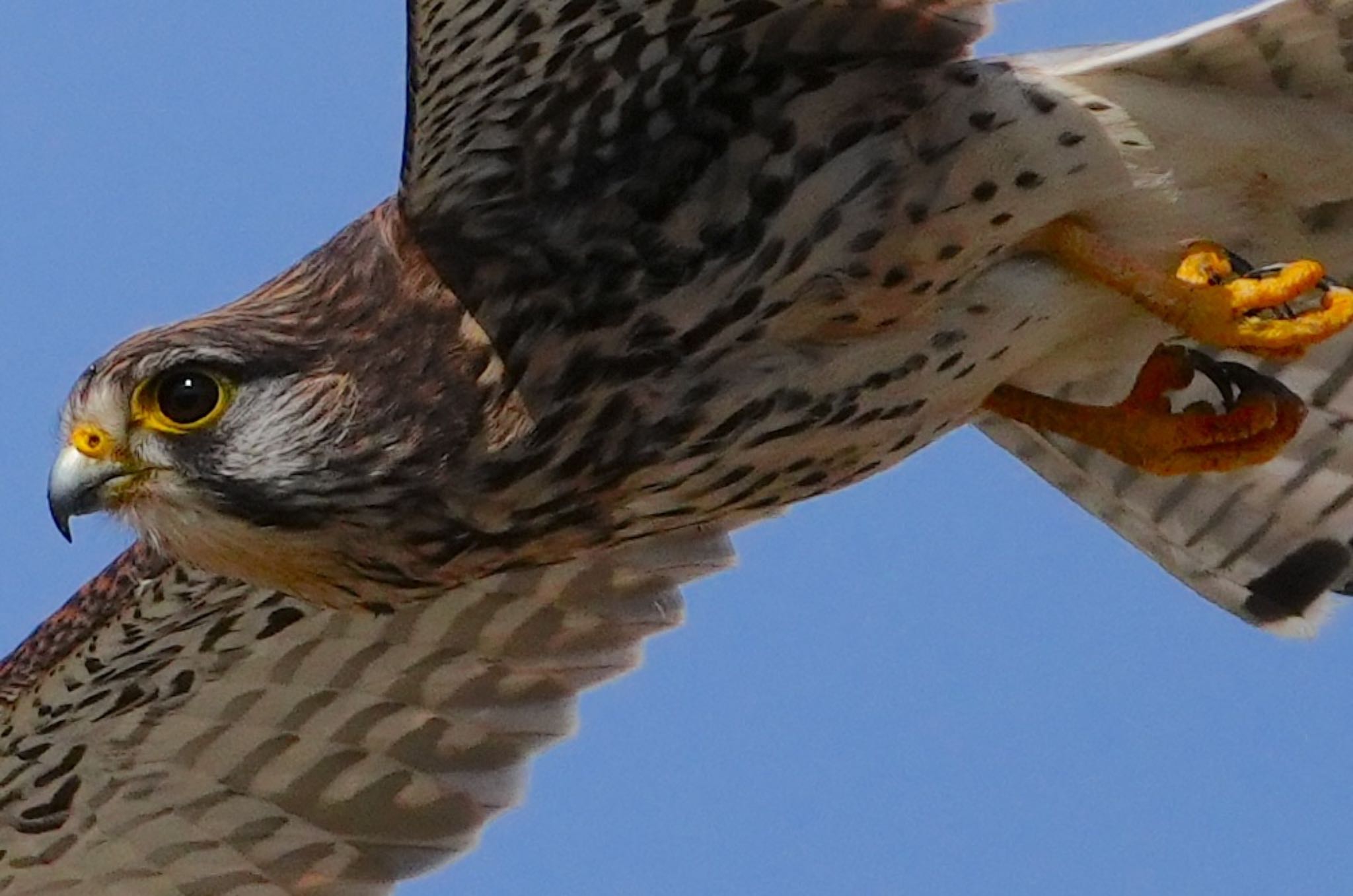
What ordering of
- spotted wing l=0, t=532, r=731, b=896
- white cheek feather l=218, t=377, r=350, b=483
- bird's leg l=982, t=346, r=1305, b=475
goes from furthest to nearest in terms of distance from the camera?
spotted wing l=0, t=532, r=731, b=896 < bird's leg l=982, t=346, r=1305, b=475 < white cheek feather l=218, t=377, r=350, b=483

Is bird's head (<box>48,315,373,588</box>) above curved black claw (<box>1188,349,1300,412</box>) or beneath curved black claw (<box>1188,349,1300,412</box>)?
above

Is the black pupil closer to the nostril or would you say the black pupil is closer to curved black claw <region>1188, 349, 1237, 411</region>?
the nostril

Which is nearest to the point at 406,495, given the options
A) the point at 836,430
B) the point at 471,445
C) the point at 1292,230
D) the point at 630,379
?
the point at 471,445

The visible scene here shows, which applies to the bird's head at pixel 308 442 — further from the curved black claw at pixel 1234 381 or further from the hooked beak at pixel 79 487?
the curved black claw at pixel 1234 381

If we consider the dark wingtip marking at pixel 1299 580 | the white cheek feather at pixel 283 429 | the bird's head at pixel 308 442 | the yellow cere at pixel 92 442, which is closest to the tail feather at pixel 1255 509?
the dark wingtip marking at pixel 1299 580

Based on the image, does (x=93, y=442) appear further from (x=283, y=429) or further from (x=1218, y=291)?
(x=1218, y=291)

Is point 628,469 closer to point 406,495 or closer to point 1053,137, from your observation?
point 406,495

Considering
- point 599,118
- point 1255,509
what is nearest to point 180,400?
point 599,118

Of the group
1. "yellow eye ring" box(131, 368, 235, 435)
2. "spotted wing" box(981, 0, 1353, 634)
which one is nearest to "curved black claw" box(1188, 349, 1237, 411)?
"spotted wing" box(981, 0, 1353, 634)
